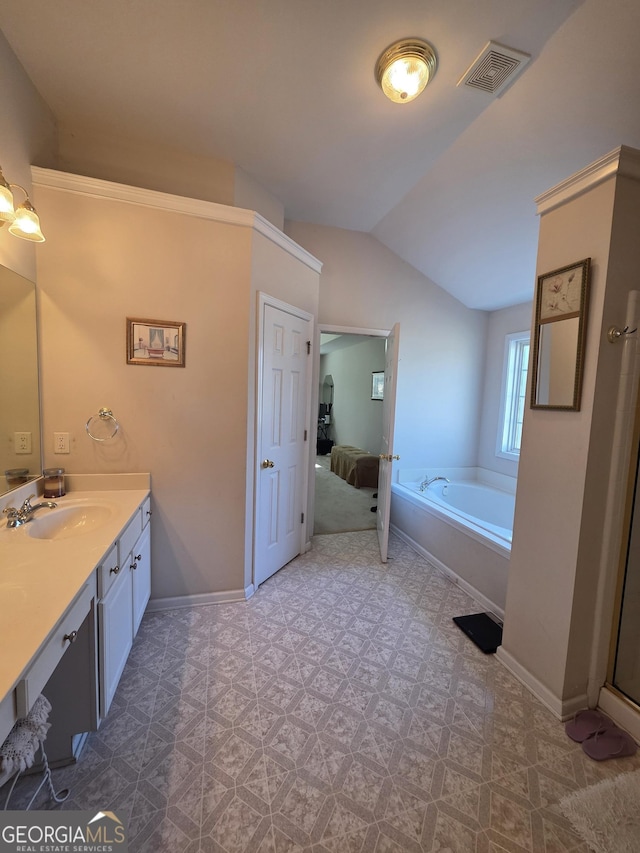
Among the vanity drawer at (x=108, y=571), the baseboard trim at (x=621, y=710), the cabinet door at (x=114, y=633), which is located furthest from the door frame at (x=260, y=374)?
the baseboard trim at (x=621, y=710)

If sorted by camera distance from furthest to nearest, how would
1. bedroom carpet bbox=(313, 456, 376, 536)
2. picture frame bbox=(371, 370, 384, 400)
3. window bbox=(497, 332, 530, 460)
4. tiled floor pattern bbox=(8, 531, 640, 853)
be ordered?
picture frame bbox=(371, 370, 384, 400) → bedroom carpet bbox=(313, 456, 376, 536) → window bbox=(497, 332, 530, 460) → tiled floor pattern bbox=(8, 531, 640, 853)

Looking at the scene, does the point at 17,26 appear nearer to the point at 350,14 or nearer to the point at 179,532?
the point at 350,14

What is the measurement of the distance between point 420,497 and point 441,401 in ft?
4.07

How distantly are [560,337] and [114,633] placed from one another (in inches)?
92.2

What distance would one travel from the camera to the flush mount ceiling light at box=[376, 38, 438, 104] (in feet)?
5.02

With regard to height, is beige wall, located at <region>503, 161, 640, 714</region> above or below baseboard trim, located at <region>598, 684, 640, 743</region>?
above

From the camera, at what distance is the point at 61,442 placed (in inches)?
77.0

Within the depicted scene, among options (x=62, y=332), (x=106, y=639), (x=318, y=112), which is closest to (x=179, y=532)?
(x=106, y=639)

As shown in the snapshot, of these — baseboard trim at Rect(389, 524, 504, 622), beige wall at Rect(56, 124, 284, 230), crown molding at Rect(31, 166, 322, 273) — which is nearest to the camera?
crown molding at Rect(31, 166, 322, 273)

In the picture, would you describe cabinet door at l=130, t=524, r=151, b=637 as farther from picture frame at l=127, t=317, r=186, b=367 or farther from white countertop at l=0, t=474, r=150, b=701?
picture frame at l=127, t=317, r=186, b=367

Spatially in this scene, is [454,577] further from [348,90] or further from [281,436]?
[348,90]

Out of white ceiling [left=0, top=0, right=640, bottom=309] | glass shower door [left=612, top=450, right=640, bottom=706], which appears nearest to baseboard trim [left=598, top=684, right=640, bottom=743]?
glass shower door [left=612, top=450, right=640, bottom=706]

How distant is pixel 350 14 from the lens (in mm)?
1403

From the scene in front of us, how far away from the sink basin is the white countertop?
2cm
